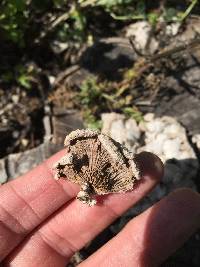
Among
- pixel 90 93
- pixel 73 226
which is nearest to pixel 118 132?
pixel 90 93

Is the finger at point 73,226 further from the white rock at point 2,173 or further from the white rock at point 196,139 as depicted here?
the white rock at point 196,139

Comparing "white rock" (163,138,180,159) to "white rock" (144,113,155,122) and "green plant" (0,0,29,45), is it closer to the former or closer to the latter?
"white rock" (144,113,155,122)

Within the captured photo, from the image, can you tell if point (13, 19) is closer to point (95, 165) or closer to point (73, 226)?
point (95, 165)

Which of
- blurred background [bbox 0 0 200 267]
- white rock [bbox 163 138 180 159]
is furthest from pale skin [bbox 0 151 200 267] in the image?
white rock [bbox 163 138 180 159]

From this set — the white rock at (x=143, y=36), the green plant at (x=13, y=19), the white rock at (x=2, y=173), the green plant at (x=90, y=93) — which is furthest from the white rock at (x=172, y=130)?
the green plant at (x=13, y=19)

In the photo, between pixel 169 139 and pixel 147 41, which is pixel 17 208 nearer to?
pixel 169 139

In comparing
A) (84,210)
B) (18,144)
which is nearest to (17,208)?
(84,210)
